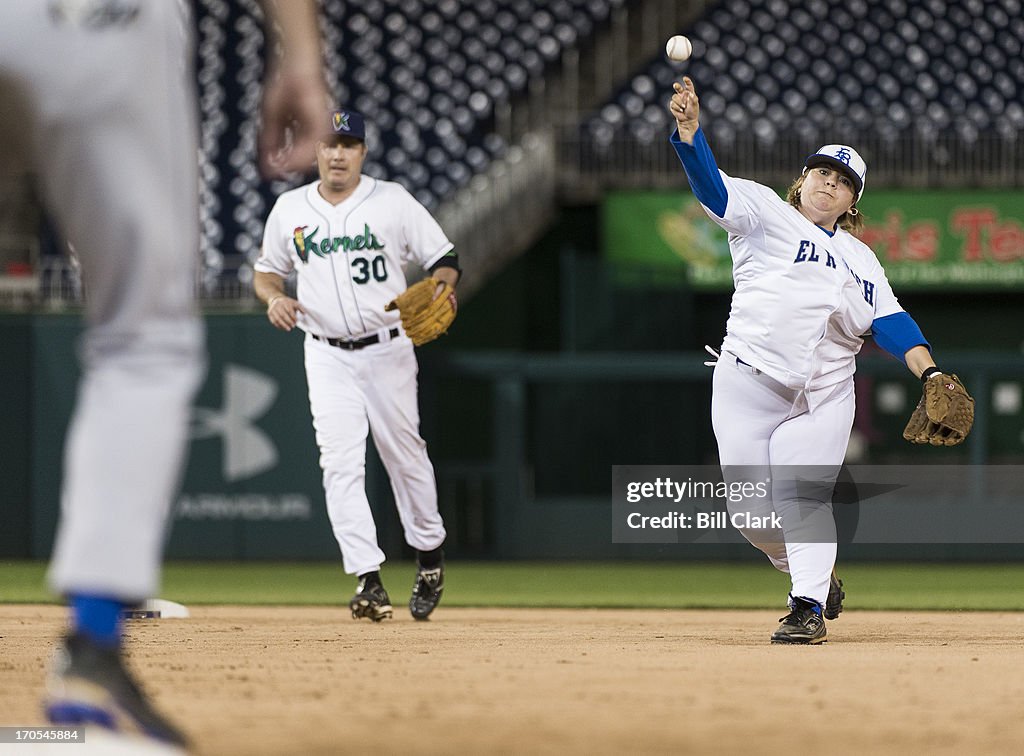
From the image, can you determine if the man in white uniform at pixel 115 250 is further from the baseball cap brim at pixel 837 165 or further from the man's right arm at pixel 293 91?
the baseball cap brim at pixel 837 165

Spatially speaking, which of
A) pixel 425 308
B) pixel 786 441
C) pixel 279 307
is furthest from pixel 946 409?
pixel 279 307

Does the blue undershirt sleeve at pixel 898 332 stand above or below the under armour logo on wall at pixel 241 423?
above

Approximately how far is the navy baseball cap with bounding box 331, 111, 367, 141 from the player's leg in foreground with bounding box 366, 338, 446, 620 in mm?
871

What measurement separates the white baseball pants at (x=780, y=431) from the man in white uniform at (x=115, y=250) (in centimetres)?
327

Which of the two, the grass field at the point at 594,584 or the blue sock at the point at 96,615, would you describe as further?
the grass field at the point at 594,584

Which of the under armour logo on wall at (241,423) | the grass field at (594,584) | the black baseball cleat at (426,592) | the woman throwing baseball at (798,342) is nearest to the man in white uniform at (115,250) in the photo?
the woman throwing baseball at (798,342)

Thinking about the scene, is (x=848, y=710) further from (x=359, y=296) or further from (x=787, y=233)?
(x=359, y=296)

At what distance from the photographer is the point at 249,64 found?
1758 cm

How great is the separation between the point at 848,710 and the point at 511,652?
1626mm

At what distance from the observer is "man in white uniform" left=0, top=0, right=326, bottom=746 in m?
2.35

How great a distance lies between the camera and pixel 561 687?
11.7 feet

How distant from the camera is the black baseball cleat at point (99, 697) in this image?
236cm

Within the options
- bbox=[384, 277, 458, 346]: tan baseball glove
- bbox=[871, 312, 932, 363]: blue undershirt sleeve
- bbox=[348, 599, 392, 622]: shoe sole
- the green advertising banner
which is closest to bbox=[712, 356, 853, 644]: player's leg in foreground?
bbox=[871, 312, 932, 363]: blue undershirt sleeve

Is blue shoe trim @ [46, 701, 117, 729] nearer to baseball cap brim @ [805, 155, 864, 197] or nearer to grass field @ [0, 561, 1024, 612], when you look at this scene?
baseball cap brim @ [805, 155, 864, 197]
